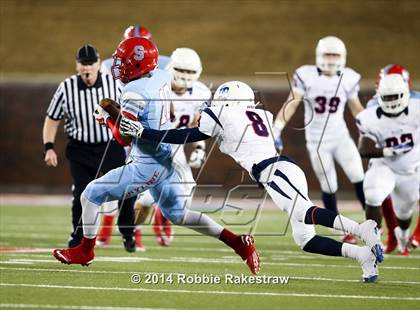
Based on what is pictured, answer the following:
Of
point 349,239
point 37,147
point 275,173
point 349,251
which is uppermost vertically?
point 275,173

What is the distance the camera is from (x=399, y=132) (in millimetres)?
7539

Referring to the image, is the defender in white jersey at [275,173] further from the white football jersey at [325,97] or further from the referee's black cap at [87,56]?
the white football jersey at [325,97]

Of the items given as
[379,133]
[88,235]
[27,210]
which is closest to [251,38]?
[27,210]

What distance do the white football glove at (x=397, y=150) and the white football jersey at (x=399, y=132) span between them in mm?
26

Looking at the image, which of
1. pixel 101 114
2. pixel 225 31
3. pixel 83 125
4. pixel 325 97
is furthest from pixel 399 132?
pixel 225 31

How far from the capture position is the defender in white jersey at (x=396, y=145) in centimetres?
734

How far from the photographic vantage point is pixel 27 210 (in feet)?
38.5

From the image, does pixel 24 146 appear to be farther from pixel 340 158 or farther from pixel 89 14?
pixel 340 158

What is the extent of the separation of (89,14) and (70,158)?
12.3 meters

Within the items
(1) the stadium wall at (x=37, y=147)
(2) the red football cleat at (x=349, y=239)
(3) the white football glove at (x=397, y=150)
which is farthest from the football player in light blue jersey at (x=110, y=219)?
(1) the stadium wall at (x=37, y=147)

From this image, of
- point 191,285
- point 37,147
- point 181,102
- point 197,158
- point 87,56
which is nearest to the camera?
point 191,285

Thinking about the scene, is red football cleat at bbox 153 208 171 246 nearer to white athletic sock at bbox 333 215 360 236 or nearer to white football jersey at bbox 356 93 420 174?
white football jersey at bbox 356 93 420 174

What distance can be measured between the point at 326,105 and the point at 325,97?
83mm

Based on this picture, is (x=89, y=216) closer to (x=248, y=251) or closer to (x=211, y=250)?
(x=248, y=251)
